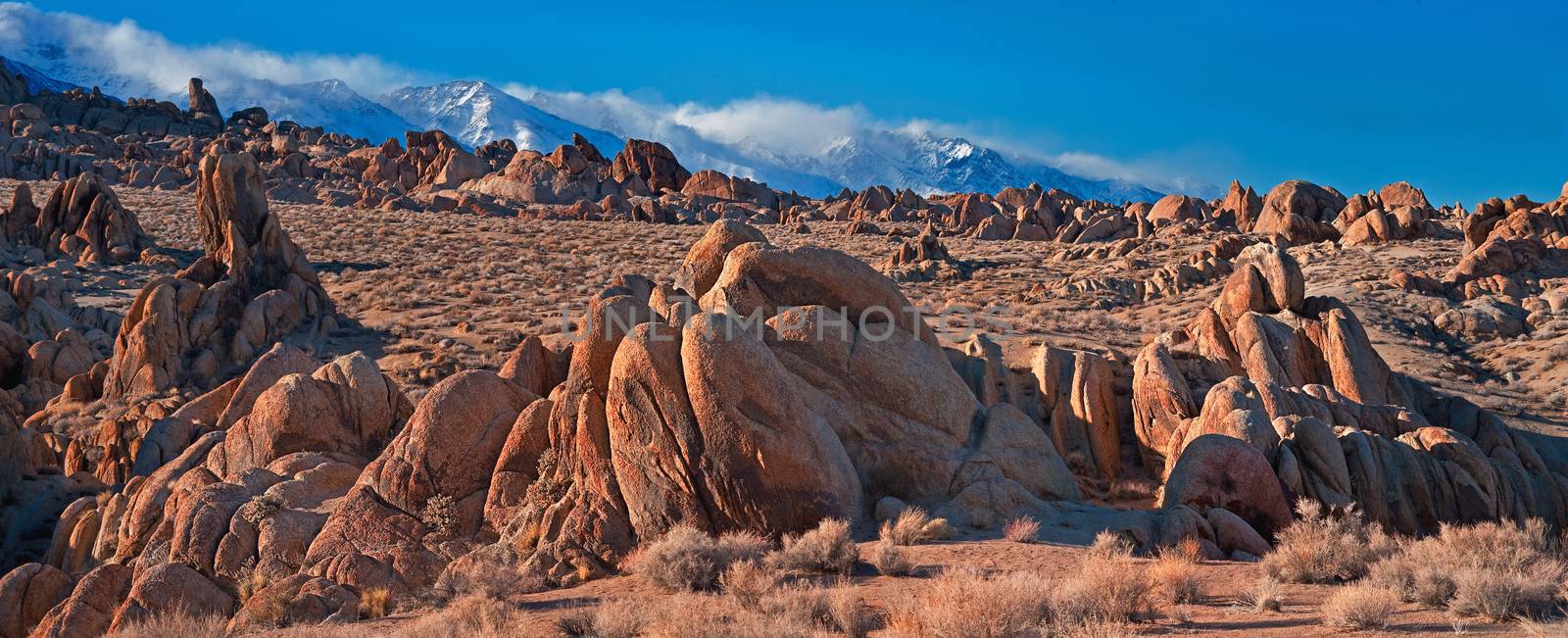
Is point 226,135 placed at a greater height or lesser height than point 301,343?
greater

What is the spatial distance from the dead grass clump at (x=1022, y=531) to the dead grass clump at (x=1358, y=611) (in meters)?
3.94

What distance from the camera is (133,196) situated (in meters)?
74.7

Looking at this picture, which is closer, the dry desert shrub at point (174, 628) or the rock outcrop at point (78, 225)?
the dry desert shrub at point (174, 628)

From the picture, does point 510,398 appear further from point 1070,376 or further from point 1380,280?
point 1380,280

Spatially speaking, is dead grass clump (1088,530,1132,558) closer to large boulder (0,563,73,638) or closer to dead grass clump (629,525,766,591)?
dead grass clump (629,525,766,591)

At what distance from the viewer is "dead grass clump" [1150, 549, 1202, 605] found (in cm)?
966

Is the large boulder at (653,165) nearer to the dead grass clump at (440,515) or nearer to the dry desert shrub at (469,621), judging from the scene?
the dead grass clump at (440,515)

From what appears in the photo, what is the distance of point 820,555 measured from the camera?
11148mm

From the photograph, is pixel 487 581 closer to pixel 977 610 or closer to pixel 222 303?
pixel 977 610

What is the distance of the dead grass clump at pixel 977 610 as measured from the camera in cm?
810

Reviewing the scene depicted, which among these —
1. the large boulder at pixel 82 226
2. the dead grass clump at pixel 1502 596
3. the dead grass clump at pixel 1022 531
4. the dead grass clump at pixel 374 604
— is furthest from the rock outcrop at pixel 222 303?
the dead grass clump at pixel 1502 596

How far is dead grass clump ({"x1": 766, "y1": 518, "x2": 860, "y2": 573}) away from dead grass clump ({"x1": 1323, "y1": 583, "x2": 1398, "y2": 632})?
14.9ft

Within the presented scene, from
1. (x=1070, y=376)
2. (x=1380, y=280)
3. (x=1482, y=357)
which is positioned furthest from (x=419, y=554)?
(x=1380, y=280)

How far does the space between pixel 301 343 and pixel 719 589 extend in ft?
93.8
